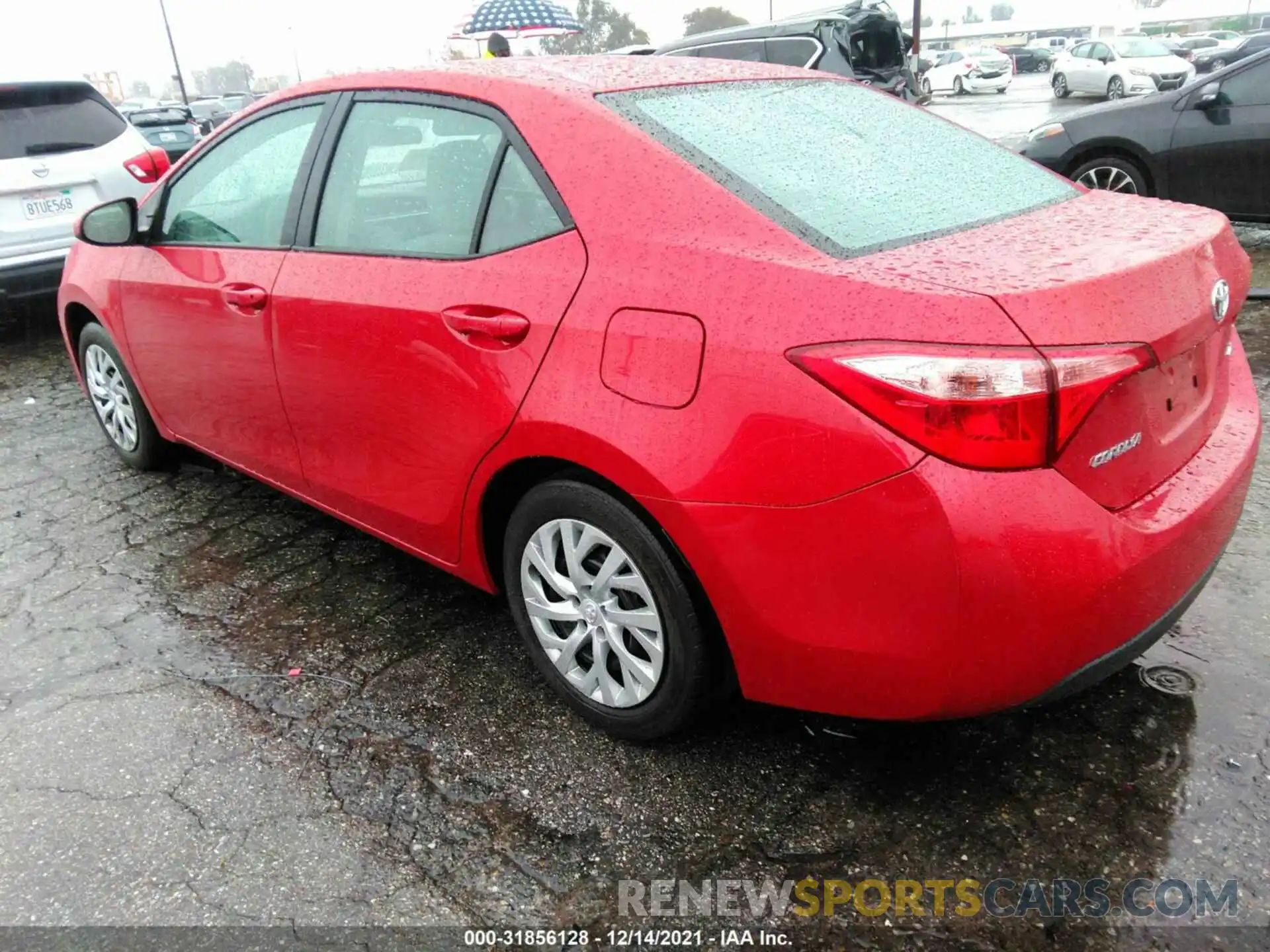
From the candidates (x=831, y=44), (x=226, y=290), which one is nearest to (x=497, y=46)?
(x=831, y=44)

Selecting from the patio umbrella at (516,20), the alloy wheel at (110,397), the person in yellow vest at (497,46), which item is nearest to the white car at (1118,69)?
the patio umbrella at (516,20)

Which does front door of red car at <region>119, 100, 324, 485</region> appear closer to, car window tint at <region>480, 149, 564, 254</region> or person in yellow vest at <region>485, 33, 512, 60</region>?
car window tint at <region>480, 149, 564, 254</region>

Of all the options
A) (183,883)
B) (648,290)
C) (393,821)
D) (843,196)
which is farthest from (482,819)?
(843,196)

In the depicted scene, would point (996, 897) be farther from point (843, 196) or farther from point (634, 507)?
point (843, 196)

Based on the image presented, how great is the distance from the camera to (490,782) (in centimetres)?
229

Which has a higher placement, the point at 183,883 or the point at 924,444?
the point at 924,444

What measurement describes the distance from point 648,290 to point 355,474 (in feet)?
4.08

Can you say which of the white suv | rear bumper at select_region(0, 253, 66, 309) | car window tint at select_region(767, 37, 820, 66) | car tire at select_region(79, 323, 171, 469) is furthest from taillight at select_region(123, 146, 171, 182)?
car window tint at select_region(767, 37, 820, 66)

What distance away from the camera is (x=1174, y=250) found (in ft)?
6.34

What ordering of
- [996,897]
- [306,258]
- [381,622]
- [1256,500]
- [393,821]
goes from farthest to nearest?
[1256,500], [381,622], [306,258], [393,821], [996,897]

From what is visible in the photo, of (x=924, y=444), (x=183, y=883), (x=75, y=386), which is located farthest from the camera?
(x=75, y=386)

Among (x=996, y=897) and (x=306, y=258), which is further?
(x=306, y=258)

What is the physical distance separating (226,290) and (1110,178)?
617 cm

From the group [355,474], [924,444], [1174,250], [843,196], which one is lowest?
[355,474]
